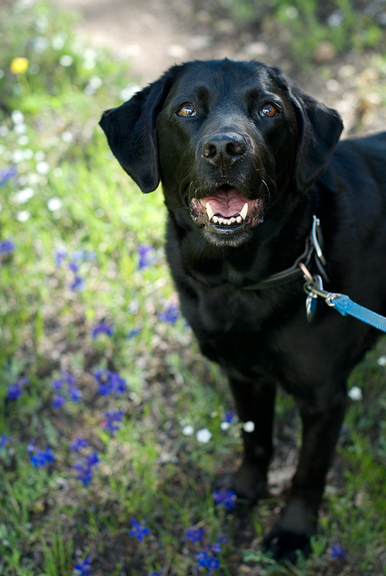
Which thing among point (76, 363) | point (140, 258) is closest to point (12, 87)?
point (140, 258)

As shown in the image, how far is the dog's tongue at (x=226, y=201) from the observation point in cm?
182

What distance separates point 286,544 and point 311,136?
1614 millimetres

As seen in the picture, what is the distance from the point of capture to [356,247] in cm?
201

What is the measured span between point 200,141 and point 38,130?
113 inches

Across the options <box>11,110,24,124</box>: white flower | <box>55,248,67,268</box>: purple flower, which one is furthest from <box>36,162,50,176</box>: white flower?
<box>55,248,67,268</box>: purple flower

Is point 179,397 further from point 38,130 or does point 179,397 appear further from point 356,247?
point 38,130

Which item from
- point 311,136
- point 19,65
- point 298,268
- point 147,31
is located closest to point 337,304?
point 298,268

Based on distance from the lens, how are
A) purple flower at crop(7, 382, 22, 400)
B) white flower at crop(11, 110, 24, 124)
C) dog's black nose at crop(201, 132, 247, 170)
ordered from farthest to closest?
white flower at crop(11, 110, 24, 124), purple flower at crop(7, 382, 22, 400), dog's black nose at crop(201, 132, 247, 170)

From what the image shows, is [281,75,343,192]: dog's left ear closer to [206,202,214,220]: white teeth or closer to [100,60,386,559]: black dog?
[100,60,386,559]: black dog

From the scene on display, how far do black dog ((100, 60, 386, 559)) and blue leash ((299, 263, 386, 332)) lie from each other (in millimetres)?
40

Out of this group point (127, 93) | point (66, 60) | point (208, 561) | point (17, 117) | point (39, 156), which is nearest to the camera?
point (208, 561)

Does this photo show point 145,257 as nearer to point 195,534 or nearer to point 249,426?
point 249,426

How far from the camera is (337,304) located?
169 cm

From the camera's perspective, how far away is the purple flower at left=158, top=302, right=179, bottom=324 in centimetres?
275
